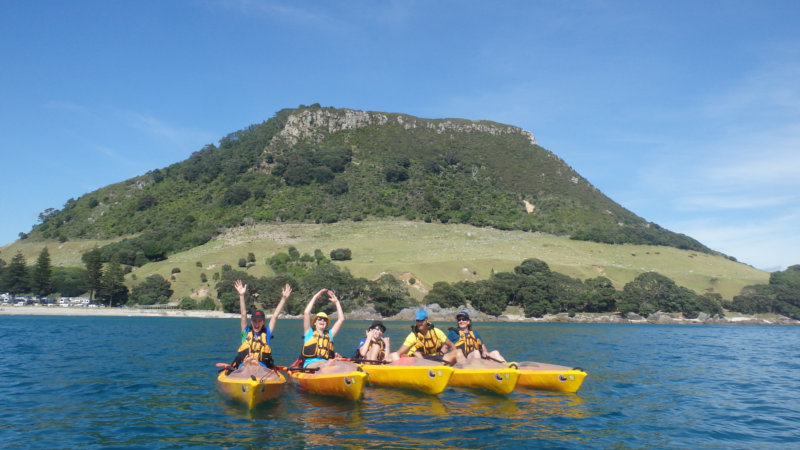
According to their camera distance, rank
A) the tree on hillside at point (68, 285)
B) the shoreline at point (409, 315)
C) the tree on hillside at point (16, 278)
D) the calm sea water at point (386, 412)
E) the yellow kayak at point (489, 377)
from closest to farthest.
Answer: the calm sea water at point (386, 412) < the yellow kayak at point (489, 377) < the shoreline at point (409, 315) < the tree on hillside at point (16, 278) < the tree on hillside at point (68, 285)

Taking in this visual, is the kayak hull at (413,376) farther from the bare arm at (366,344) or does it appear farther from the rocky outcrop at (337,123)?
the rocky outcrop at (337,123)

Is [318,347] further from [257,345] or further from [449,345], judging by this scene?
[449,345]

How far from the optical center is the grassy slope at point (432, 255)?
9038 cm

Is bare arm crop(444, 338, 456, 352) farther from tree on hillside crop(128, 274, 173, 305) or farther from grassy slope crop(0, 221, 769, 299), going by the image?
tree on hillside crop(128, 274, 173, 305)

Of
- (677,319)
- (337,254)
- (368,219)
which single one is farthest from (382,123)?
(677,319)

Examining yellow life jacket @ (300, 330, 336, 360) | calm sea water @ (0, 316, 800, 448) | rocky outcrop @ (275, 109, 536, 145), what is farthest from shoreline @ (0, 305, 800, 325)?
rocky outcrop @ (275, 109, 536, 145)

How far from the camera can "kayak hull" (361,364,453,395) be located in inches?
562

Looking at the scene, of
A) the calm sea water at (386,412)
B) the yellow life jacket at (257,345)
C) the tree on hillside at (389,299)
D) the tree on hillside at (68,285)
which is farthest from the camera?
the tree on hillside at (68,285)

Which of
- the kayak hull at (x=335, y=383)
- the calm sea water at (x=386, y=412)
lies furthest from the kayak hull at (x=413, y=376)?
the kayak hull at (x=335, y=383)

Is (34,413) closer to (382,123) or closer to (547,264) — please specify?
(547,264)

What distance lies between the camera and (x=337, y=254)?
321ft

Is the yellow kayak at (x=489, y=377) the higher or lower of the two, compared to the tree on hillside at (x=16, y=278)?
lower

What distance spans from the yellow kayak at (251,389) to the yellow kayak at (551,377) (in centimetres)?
759

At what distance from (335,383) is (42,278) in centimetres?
9288
